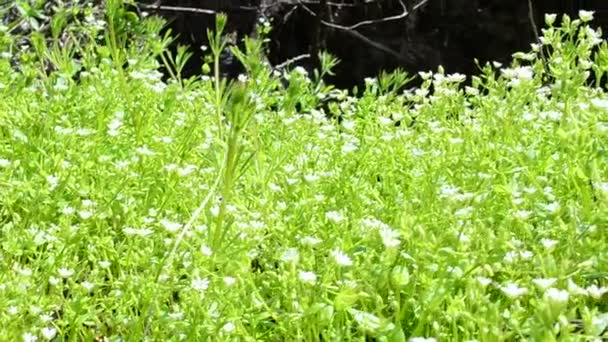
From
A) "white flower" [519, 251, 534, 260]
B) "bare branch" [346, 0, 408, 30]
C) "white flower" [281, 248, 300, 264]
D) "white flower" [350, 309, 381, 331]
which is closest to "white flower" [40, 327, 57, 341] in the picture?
"white flower" [281, 248, 300, 264]

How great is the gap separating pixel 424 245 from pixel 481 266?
89 millimetres

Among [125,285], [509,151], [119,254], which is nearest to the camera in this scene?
[125,285]

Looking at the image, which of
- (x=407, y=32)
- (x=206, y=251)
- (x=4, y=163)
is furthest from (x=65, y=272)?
(x=407, y=32)

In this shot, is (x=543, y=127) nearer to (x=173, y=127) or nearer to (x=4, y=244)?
(x=173, y=127)

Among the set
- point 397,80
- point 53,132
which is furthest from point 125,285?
point 397,80

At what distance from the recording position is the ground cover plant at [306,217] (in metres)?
1.45

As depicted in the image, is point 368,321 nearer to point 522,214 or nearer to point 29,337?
point 522,214

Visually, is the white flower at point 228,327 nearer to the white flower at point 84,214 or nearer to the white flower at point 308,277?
the white flower at point 308,277

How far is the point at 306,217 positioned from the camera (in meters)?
1.76

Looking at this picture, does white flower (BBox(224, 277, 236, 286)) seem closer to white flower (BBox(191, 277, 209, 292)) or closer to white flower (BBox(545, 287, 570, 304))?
white flower (BBox(191, 277, 209, 292))

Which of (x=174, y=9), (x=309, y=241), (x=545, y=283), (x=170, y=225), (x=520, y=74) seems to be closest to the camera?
(x=545, y=283)

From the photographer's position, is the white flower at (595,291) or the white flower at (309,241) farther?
the white flower at (309,241)

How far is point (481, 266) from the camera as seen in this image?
1.49 metres

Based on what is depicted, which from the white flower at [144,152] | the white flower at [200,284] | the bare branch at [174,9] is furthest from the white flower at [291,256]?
the bare branch at [174,9]
